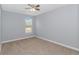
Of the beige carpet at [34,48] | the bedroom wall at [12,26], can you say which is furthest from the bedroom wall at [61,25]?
the bedroom wall at [12,26]

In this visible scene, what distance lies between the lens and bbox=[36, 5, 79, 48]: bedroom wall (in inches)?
45.6

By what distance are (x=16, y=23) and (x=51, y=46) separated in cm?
57

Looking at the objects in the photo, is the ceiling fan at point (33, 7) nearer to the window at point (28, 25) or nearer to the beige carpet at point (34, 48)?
the window at point (28, 25)

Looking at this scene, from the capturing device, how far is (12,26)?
118 cm

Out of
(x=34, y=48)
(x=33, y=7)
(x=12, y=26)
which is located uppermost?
(x=33, y=7)

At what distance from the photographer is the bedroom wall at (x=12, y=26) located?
45.4 inches

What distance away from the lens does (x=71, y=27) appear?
1.16 meters

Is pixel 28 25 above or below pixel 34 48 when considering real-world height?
above

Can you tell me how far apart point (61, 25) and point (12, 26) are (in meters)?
0.66

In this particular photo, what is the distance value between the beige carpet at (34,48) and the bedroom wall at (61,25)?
98mm

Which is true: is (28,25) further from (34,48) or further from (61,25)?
(61,25)

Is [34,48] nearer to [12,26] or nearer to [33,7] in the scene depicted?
[12,26]

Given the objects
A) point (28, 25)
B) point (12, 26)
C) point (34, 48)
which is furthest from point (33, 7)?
point (34, 48)

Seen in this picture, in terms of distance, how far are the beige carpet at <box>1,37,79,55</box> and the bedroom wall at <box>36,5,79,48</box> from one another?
10 centimetres
